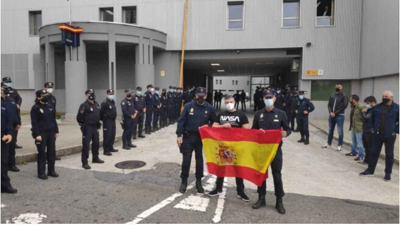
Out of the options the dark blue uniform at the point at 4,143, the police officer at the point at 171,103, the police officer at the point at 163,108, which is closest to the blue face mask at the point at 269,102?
the dark blue uniform at the point at 4,143

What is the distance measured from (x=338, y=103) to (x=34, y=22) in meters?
22.1

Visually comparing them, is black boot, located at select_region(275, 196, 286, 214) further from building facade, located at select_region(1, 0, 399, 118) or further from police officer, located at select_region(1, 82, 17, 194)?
building facade, located at select_region(1, 0, 399, 118)

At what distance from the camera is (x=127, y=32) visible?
16781 millimetres

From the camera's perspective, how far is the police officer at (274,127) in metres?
4.72

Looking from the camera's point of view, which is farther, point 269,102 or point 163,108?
point 163,108

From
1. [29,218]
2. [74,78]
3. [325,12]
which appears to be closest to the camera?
[29,218]

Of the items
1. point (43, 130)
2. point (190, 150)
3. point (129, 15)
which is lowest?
point (190, 150)

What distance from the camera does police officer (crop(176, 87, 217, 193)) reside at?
561cm

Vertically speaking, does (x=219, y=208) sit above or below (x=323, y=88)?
below

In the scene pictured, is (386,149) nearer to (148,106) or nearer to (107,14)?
(148,106)

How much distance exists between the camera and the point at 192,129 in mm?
5605

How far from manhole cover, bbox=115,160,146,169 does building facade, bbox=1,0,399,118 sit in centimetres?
987

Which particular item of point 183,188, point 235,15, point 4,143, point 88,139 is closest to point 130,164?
point 88,139

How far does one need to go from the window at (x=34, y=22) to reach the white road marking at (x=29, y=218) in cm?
2103
